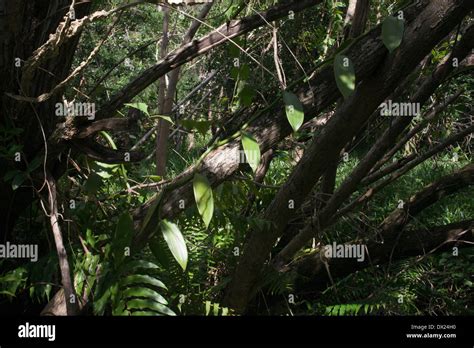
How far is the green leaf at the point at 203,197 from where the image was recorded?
1352 mm

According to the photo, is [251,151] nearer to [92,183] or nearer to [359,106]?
[359,106]

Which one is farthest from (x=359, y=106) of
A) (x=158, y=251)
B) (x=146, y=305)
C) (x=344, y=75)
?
(x=146, y=305)

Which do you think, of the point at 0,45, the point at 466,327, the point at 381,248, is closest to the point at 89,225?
the point at 0,45

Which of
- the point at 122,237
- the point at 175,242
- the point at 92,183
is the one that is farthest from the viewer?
the point at 92,183

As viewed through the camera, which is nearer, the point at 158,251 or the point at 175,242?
the point at 175,242

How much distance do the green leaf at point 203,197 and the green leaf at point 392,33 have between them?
0.51 m

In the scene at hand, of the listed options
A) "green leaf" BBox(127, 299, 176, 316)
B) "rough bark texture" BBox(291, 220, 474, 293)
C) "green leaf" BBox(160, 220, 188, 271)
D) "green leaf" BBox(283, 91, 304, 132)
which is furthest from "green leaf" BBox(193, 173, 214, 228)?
"rough bark texture" BBox(291, 220, 474, 293)

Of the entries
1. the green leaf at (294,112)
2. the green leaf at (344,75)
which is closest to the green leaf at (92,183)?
the green leaf at (294,112)

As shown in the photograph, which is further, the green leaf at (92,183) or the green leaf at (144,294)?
the green leaf at (92,183)

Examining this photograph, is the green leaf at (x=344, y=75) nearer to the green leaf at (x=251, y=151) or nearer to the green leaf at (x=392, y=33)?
the green leaf at (x=392, y=33)

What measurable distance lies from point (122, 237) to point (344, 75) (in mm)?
662

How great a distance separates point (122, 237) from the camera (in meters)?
1.60

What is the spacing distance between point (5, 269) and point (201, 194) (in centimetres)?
94

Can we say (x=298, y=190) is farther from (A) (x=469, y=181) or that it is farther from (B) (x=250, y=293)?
(A) (x=469, y=181)
